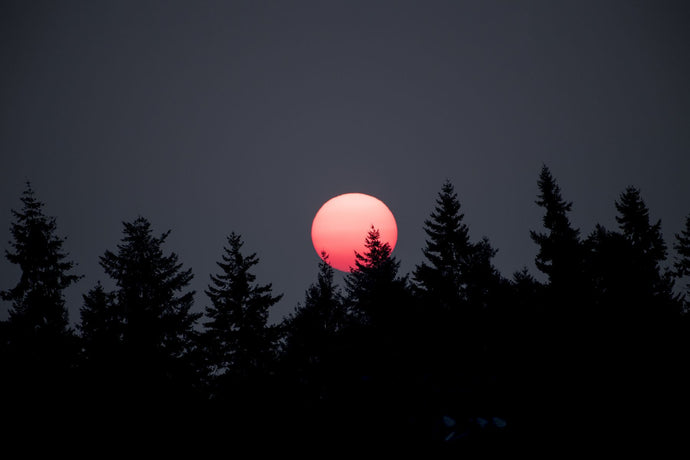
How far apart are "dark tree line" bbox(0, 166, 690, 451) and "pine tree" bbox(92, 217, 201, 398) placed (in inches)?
3.7

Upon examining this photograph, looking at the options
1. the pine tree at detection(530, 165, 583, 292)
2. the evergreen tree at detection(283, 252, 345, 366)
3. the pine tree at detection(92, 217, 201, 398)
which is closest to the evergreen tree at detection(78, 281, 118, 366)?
the pine tree at detection(92, 217, 201, 398)

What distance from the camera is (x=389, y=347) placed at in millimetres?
18500

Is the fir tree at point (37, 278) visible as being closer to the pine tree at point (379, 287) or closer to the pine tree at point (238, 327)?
the pine tree at point (238, 327)

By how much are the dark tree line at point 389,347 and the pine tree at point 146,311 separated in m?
0.10

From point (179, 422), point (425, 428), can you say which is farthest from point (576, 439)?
point (179, 422)

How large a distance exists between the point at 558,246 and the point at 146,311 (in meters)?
24.5

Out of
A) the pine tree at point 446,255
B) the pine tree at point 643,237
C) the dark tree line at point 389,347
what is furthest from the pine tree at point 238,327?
the pine tree at point 643,237

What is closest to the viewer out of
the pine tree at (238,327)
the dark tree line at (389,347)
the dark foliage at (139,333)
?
the dark tree line at (389,347)

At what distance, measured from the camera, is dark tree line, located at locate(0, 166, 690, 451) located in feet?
36.8

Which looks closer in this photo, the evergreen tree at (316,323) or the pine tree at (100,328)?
the pine tree at (100,328)

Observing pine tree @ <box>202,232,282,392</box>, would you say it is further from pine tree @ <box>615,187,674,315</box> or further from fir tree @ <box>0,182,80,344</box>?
pine tree @ <box>615,187,674,315</box>

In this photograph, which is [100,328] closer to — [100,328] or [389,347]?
[100,328]

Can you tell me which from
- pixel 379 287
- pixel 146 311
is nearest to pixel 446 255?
pixel 379 287

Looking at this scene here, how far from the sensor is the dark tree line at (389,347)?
36.8ft
